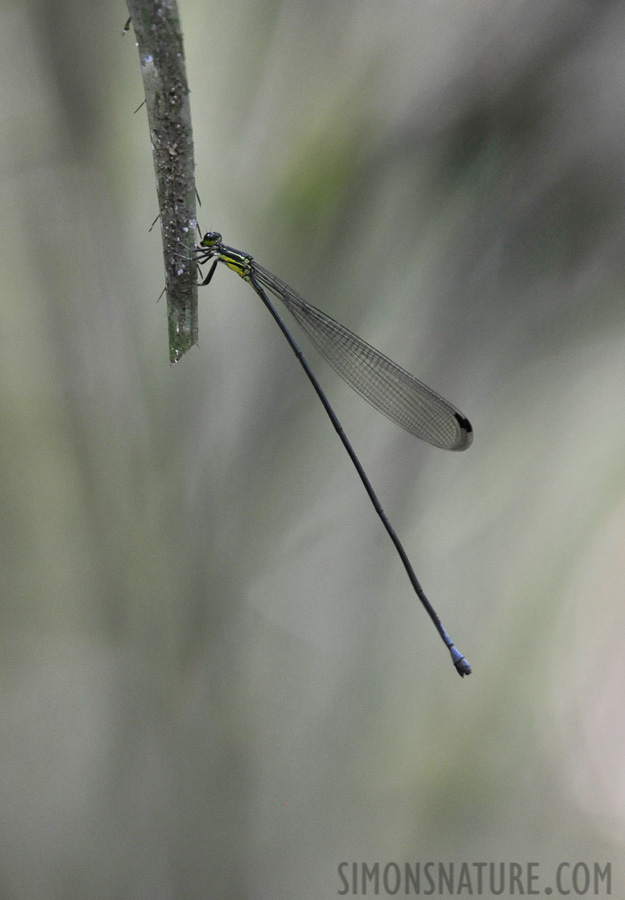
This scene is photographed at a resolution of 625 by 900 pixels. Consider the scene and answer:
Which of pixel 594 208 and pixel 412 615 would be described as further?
pixel 412 615

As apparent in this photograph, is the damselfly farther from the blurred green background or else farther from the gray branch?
the gray branch

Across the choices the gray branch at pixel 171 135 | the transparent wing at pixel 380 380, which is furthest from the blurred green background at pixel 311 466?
the gray branch at pixel 171 135

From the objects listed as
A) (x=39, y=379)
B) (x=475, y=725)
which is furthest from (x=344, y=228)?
(x=475, y=725)

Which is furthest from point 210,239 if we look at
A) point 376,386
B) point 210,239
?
point 376,386

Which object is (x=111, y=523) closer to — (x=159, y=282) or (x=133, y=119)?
(x=159, y=282)

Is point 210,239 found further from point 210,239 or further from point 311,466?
point 311,466

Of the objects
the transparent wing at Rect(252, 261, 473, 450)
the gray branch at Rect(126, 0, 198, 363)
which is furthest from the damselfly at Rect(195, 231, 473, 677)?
the gray branch at Rect(126, 0, 198, 363)

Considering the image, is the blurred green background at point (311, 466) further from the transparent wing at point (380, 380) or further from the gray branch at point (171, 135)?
the gray branch at point (171, 135)
